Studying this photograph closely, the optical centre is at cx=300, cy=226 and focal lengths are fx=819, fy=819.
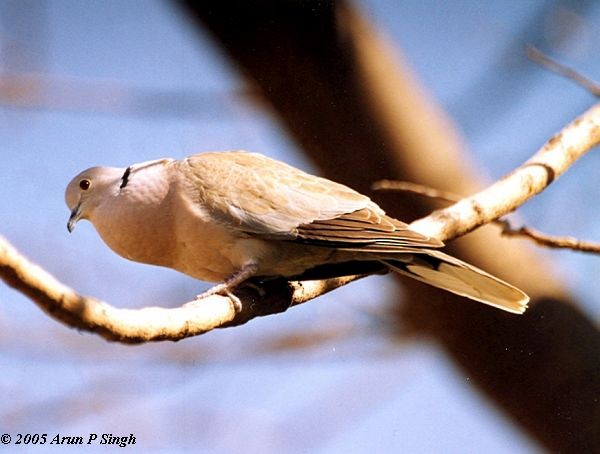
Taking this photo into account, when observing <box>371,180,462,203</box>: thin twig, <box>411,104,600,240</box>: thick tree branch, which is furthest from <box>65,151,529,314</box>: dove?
<box>371,180,462,203</box>: thin twig

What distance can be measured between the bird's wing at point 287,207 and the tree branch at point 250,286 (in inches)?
4.5

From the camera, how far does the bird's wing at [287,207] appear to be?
4.81ft

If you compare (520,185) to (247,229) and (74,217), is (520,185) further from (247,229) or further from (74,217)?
(74,217)

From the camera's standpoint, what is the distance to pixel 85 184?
5.05 feet

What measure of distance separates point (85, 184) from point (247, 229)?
1.05 ft

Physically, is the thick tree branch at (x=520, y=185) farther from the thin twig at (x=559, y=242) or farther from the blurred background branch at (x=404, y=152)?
the blurred background branch at (x=404, y=152)

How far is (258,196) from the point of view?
1.54 metres

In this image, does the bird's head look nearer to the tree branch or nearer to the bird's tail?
the tree branch

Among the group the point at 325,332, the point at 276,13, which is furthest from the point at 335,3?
the point at 325,332

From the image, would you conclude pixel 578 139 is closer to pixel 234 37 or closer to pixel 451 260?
pixel 451 260

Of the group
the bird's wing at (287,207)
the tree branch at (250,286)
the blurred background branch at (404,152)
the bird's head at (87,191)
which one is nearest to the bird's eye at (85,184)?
the bird's head at (87,191)

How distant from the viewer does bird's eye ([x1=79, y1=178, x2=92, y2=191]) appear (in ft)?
5.03

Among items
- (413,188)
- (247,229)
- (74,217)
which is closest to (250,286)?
(247,229)

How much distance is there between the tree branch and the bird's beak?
340 millimetres
